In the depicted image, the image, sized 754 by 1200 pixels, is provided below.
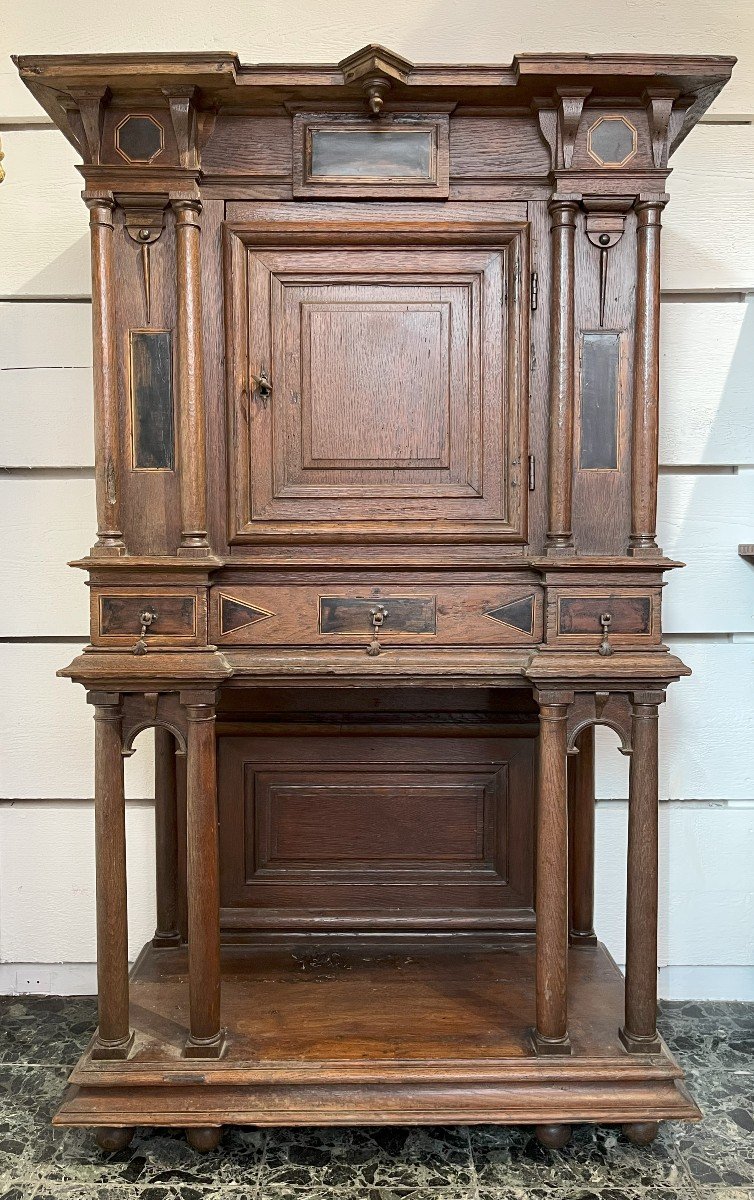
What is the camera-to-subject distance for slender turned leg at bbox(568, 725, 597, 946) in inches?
107

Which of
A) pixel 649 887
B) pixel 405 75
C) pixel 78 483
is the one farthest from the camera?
pixel 78 483

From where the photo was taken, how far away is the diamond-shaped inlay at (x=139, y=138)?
205cm

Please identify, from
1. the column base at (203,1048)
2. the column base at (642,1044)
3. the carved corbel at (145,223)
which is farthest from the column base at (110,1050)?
the carved corbel at (145,223)

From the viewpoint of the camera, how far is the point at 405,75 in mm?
1983

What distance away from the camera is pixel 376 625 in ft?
6.93

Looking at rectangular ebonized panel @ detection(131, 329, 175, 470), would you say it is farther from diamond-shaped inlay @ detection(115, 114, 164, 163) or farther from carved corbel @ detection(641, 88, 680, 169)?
carved corbel @ detection(641, 88, 680, 169)

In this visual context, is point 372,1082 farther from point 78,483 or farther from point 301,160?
point 301,160

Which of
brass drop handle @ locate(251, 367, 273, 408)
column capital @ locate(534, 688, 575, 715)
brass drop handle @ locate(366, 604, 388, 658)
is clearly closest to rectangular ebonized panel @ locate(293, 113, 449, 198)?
brass drop handle @ locate(251, 367, 273, 408)

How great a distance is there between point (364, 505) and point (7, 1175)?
1.83 meters

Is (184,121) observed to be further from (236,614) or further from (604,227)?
(236,614)

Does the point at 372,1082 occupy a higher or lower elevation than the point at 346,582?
lower

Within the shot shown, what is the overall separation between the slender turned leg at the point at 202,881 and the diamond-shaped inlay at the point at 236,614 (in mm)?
178

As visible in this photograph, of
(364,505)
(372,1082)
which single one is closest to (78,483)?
(364,505)

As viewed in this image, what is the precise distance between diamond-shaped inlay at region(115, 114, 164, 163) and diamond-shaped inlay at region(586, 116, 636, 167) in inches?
41.2
